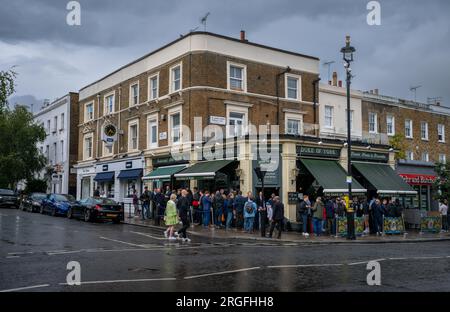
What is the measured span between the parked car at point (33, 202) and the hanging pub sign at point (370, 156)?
20875mm

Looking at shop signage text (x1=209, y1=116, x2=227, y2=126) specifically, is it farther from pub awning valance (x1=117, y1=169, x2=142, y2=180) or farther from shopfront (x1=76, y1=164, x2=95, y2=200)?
shopfront (x1=76, y1=164, x2=95, y2=200)

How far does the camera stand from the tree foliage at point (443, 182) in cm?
2802

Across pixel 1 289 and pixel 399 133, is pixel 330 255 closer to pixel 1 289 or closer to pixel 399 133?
pixel 1 289

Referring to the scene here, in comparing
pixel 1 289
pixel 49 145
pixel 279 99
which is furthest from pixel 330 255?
pixel 49 145

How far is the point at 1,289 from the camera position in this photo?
8570mm

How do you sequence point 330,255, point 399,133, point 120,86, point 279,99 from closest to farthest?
point 330,255
point 279,99
point 120,86
point 399,133

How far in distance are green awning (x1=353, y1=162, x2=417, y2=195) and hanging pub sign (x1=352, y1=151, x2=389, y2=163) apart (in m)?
0.34

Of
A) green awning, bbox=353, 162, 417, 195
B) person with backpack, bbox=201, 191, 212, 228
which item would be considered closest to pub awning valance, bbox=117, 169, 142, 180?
person with backpack, bbox=201, 191, 212, 228

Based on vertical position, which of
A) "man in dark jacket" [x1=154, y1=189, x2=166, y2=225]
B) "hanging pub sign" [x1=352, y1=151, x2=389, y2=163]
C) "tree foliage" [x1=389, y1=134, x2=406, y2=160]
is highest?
"tree foliage" [x1=389, y1=134, x2=406, y2=160]

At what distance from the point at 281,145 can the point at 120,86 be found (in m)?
17.1

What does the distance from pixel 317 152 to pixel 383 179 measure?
4.54 metres

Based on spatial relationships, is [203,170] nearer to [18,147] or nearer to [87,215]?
[87,215]

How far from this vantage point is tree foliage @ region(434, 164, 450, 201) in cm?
2802

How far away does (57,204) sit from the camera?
3092cm
